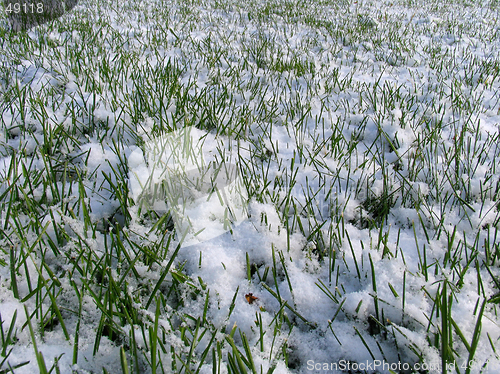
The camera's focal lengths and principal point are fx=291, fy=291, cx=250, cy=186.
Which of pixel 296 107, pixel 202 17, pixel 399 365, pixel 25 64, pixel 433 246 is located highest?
pixel 202 17

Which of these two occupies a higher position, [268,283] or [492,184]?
[492,184]

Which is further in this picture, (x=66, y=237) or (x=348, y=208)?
(x=348, y=208)

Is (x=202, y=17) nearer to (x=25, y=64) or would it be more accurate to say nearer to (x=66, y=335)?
(x=25, y=64)

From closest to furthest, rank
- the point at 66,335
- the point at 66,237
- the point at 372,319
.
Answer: the point at 66,335 → the point at 372,319 → the point at 66,237

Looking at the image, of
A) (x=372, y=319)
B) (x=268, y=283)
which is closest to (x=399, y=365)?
(x=372, y=319)

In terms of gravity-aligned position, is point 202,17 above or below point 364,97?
above

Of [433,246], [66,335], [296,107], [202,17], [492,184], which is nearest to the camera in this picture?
[66,335]

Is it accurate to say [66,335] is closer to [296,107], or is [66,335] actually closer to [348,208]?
[348,208]

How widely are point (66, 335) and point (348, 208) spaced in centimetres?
128

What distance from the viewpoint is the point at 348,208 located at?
1.51 meters

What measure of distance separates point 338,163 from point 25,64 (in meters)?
3.20

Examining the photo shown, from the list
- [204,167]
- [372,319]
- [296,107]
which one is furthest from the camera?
[296,107]

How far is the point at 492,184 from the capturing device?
5.28ft

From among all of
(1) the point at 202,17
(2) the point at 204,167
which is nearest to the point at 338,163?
(2) the point at 204,167
